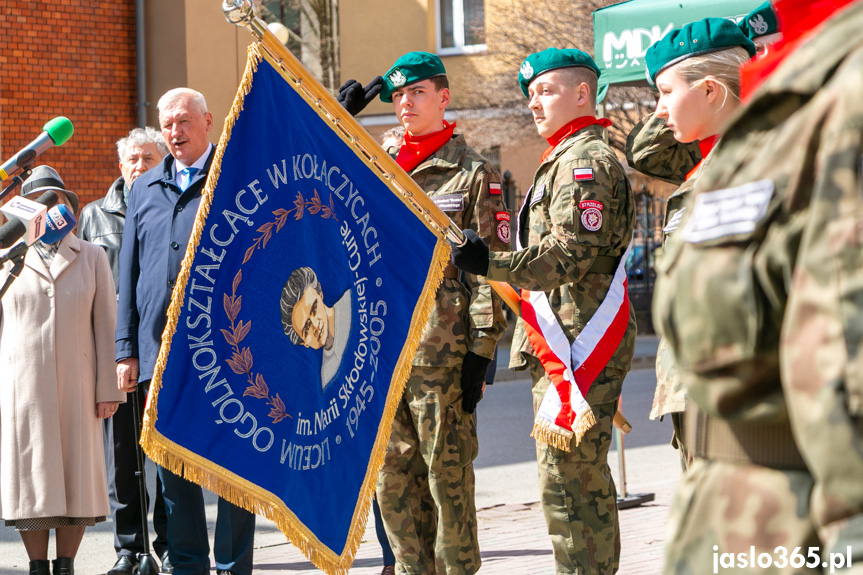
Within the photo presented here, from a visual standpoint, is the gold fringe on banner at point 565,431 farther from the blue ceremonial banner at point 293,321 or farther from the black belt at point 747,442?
the black belt at point 747,442

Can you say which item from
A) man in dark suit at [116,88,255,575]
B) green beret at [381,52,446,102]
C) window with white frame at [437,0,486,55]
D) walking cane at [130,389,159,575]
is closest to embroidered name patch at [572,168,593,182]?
green beret at [381,52,446,102]

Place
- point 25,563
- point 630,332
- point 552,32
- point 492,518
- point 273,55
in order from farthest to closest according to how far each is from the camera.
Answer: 1. point 552,32
2. point 492,518
3. point 25,563
4. point 630,332
5. point 273,55

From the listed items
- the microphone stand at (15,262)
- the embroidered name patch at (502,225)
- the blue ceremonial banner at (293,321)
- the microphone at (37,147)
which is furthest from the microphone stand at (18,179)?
the embroidered name patch at (502,225)

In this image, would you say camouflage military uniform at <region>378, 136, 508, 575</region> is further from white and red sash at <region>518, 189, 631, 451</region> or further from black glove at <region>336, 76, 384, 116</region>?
black glove at <region>336, 76, 384, 116</region>

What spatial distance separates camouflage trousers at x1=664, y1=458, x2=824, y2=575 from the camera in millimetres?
1420

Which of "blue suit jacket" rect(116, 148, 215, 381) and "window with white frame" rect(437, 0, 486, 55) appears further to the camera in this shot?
"window with white frame" rect(437, 0, 486, 55)

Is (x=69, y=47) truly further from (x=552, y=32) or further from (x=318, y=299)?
(x=318, y=299)

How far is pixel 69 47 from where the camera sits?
16375 millimetres

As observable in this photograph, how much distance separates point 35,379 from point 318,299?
1863 millimetres

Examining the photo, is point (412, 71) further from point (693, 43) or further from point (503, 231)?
point (693, 43)

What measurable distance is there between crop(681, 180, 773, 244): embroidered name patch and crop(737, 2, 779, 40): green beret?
3.53 meters

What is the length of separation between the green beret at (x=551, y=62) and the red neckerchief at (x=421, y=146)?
0.50 meters

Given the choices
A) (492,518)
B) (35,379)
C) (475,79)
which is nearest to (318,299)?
(35,379)

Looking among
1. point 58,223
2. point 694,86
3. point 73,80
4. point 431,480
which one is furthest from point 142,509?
point 73,80
